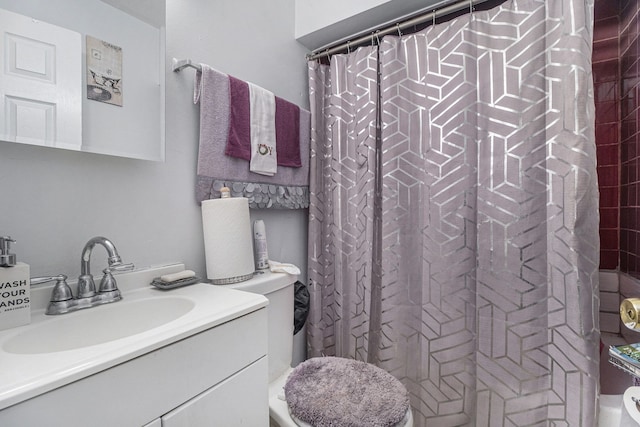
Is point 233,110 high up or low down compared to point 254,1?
down

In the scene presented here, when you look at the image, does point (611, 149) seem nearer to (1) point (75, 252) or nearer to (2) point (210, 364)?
(2) point (210, 364)

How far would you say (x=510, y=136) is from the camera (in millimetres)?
1125

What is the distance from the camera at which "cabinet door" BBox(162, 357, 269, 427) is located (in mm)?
624

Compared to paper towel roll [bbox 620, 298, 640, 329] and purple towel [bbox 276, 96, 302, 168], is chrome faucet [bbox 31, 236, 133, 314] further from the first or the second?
paper towel roll [bbox 620, 298, 640, 329]

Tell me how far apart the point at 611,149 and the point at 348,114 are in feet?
3.61

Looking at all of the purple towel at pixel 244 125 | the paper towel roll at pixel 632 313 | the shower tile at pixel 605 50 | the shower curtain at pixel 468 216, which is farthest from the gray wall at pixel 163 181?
the shower tile at pixel 605 50

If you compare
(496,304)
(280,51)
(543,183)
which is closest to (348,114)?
(280,51)

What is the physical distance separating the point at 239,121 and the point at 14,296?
836 mm

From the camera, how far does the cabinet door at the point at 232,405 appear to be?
624 millimetres

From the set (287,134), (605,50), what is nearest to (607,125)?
(605,50)

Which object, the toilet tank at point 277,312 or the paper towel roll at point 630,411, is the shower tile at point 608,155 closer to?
the paper towel roll at point 630,411

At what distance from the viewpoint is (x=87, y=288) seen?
0.80 m

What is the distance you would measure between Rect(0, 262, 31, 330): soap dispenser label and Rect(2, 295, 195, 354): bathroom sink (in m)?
0.04

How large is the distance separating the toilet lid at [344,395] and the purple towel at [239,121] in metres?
0.83
